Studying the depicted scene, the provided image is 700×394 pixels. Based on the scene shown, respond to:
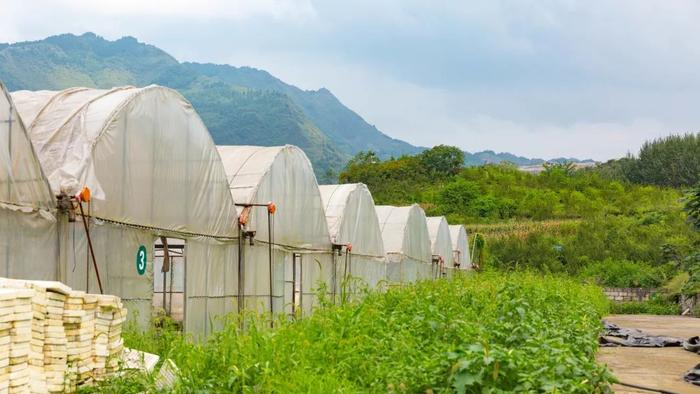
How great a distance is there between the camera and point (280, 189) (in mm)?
16234

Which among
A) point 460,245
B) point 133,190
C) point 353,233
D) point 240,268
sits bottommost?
point 240,268

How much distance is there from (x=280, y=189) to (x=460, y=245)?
80.5 ft

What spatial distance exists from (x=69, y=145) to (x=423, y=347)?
485 cm

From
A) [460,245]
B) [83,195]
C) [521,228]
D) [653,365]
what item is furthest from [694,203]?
[521,228]

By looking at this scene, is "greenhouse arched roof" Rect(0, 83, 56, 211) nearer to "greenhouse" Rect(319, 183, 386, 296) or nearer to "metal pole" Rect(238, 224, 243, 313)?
"metal pole" Rect(238, 224, 243, 313)

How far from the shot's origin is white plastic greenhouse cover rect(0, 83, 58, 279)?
331 inches

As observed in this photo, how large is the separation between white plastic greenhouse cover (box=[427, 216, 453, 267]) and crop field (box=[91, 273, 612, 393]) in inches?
899

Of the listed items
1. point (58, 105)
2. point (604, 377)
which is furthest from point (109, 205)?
point (604, 377)

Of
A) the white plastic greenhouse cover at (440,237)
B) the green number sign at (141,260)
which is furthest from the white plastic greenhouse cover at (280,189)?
the white plastic greenhouse cover at (440,237)

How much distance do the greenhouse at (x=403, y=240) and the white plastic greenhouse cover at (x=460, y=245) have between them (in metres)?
8.51

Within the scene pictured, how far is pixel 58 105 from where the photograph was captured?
10.7 m

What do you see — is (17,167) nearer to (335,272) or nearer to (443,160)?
(335,272)

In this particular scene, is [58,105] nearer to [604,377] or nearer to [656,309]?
[604,377]

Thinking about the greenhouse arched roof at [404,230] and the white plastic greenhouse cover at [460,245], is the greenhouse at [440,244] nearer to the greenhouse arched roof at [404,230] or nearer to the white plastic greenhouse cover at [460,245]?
the white plastic greenhouse cover at [460,245]
